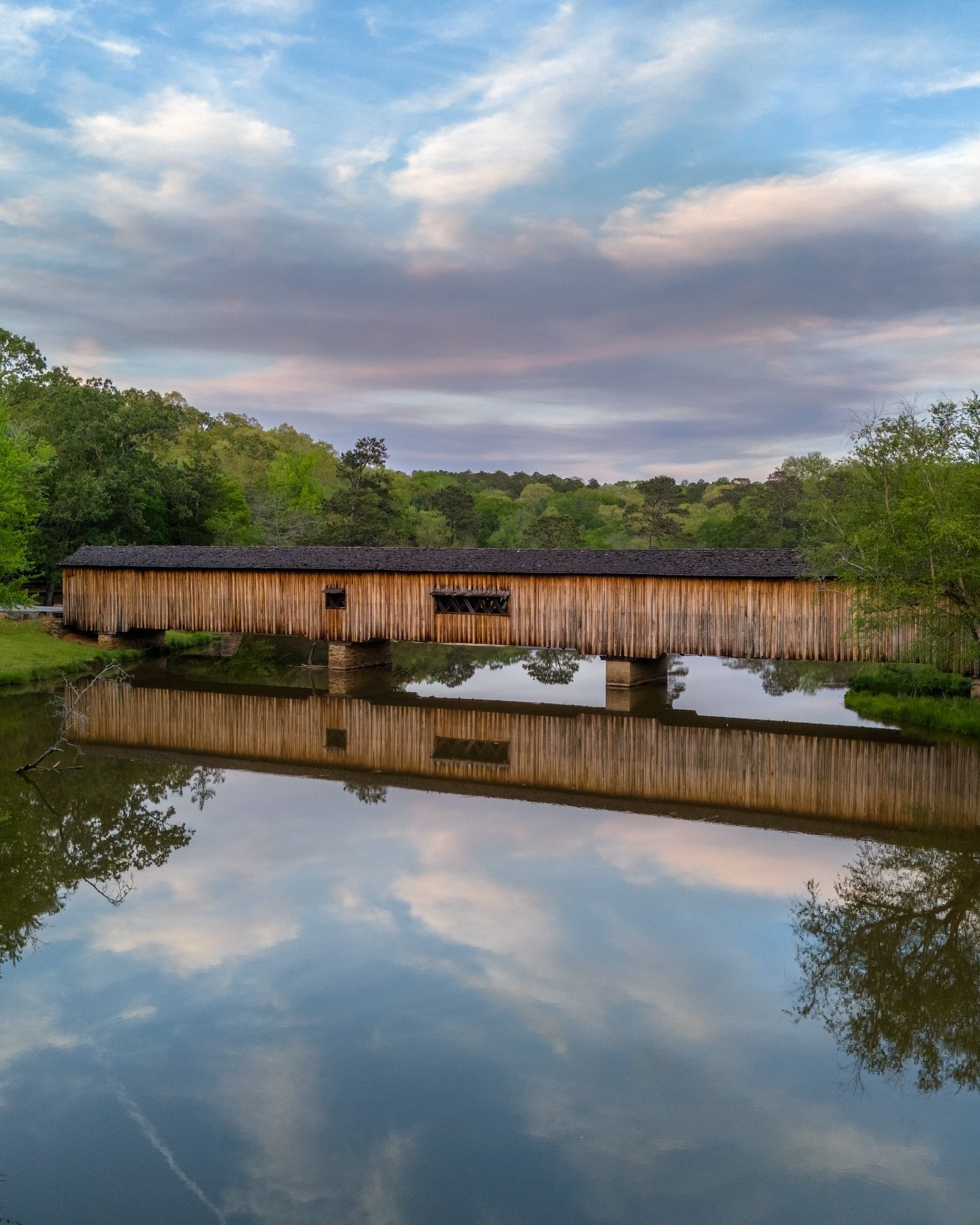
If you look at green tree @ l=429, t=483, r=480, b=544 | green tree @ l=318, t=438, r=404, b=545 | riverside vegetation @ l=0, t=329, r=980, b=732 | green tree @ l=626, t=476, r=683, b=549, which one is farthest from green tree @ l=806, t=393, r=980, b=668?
green tree @ l=429, t=483, r=480, b=544

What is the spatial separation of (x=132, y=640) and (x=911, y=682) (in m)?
25.5

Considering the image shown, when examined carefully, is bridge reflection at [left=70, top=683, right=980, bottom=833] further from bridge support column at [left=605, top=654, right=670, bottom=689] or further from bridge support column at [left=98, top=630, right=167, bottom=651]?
bridge support column at [left=98, top=630, right=167, bottom=651]

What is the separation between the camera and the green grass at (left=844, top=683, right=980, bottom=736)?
21047 millimetres

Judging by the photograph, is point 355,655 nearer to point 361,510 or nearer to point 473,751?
point 473,751

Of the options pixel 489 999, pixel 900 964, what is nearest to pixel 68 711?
pixel 489 999

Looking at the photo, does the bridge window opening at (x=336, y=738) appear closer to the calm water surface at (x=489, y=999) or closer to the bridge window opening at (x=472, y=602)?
the calm water surface at (x=489, y=999)

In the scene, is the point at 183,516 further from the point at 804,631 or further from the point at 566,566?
the point at 804,631

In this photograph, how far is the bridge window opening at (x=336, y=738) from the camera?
20172 millimetres

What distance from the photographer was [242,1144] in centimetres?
676

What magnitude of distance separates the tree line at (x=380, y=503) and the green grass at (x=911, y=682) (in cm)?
187

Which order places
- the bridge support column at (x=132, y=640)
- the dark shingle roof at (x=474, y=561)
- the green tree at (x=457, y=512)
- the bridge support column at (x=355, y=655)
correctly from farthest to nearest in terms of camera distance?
the green tree at (x=457, y=512) < the bridge support column at (x=132, y=640) < the bridge support column at (x=355, y=655) < the dark shingle roof at (x=474, y=561)

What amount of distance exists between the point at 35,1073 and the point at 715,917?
7.01 meters

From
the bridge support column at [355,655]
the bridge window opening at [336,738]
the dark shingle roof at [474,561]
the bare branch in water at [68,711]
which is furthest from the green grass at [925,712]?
the bare branch in water at [68,711]

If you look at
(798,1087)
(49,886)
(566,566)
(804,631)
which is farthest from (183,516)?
(798,1087)
